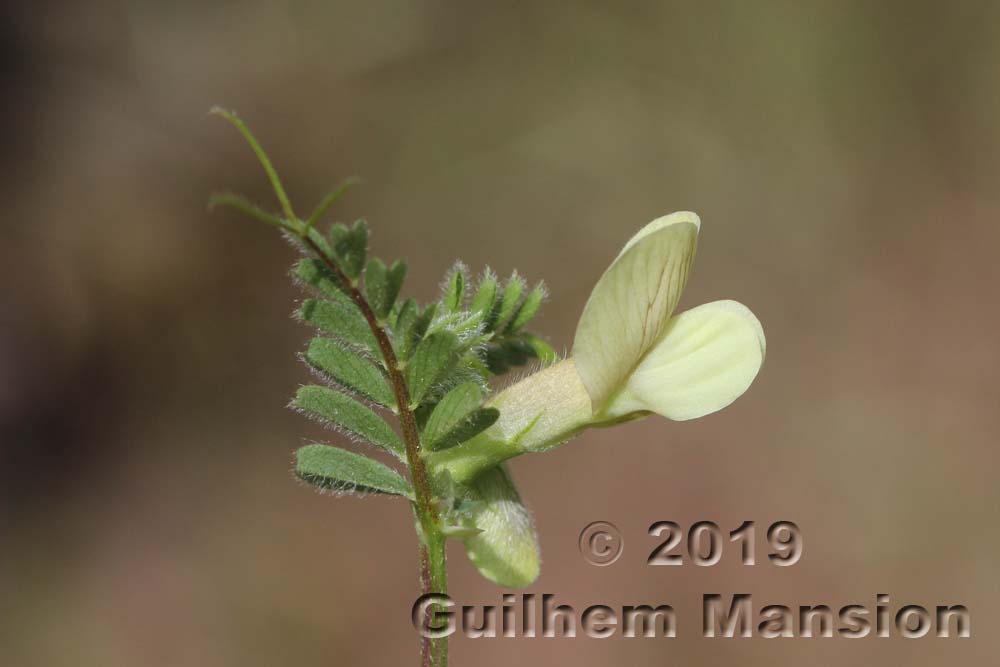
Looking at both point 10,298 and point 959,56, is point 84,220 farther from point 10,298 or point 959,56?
point 959,56

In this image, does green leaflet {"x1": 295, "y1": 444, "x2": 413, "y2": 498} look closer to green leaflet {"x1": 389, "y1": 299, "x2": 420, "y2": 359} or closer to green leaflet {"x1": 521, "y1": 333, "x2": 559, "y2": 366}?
green leaflet {"x1": 389, "y1": 299, "x2": 420, "y2": 359}

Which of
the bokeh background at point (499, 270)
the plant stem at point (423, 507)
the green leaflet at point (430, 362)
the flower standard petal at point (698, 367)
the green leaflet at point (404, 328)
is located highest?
the bokeh background at point (499, 270)

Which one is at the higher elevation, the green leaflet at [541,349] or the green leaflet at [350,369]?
the green leaflet at [541,349]

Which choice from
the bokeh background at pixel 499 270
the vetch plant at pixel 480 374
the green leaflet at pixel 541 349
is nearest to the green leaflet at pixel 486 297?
the vetch plant at pixel 480 374

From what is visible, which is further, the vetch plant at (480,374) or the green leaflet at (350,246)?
the vetch plant at (480,374)

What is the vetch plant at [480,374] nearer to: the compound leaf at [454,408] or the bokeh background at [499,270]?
the compound leaf at [454,408]

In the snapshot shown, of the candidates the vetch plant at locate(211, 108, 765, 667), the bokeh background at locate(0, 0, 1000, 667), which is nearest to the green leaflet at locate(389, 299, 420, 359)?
the vetch plant at locate(211, 108, 765, 667)

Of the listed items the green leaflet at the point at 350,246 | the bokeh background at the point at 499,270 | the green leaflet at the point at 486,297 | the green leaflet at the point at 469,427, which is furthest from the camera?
the bokeh background at the point at 499,270
